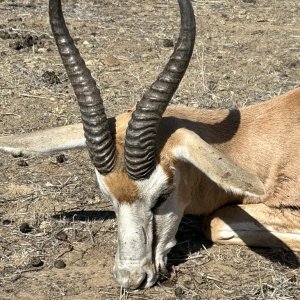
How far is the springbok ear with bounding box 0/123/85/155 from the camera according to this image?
7.09 m

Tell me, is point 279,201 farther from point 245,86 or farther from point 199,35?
point 199,35

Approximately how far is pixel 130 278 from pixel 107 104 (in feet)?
15.7

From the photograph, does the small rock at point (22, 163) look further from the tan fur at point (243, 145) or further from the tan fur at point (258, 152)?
the tan fur at point (258, 152)

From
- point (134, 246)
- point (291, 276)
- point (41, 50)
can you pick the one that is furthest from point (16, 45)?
point (291, 276)

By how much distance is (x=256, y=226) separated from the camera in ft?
25.0

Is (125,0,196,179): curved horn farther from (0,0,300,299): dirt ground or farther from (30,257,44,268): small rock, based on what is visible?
(30,257,44,268): small rock

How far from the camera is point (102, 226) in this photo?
8.00 meters

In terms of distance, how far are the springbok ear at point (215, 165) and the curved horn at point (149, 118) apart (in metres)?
0.23

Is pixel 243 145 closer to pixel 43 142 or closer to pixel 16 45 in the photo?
pixel 43 142

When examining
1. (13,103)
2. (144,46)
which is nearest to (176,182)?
(13,103)

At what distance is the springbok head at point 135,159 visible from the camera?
6352mm

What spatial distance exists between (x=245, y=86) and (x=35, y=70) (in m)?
3.11

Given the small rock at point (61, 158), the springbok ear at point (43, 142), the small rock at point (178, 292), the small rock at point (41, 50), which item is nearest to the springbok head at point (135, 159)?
the small rock at point (178, 292)

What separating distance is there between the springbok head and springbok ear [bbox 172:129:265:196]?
23 centimetres
